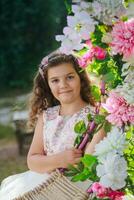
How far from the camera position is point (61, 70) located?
124 inches

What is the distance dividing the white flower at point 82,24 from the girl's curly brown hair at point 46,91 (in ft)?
3.33

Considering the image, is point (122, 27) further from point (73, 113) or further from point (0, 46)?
point (0, 46)

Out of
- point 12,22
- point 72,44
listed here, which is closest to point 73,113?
point 72,44

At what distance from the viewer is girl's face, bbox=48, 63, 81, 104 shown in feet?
10.3

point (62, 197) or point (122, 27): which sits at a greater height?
point (122, 27)

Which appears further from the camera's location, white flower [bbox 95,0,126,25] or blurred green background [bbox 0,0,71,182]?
blurred green background [bbox 0,0,71,182]

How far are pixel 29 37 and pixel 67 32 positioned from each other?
10.1 meters

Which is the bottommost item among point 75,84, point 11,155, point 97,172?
point 11,155

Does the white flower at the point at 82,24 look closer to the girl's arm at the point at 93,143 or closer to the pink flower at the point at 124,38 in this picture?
the pink flower at the point at 124,38

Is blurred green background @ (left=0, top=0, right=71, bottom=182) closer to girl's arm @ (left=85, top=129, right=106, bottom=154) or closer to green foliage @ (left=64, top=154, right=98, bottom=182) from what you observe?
girl's arm @ (left=85, top=129, right=106, bottom=154)

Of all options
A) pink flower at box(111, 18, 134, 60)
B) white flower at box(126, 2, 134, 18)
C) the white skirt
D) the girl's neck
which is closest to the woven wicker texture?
the white skirt

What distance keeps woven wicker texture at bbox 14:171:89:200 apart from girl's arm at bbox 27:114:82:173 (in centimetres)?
12

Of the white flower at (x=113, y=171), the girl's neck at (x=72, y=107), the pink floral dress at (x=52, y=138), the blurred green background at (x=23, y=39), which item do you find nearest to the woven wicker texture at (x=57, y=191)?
the pink floral dress at (x=52, y=138)

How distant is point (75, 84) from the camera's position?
3.15 metres
